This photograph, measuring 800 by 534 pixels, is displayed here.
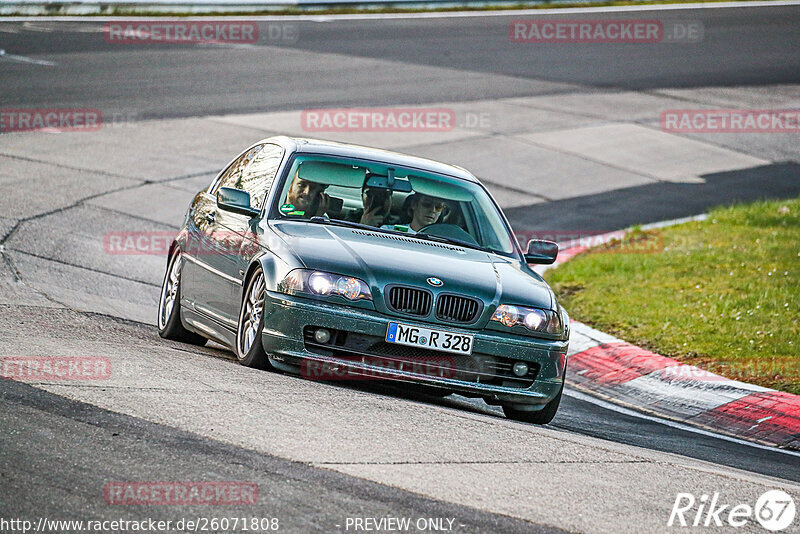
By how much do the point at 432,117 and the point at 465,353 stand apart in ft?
49.0

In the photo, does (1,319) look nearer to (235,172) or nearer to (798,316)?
(235,172)

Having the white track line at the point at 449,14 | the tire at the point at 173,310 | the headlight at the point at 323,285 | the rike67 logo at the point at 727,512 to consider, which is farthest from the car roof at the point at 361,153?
the white track line at the point at 449,14

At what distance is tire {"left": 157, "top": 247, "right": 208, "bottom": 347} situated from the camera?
30.5 feet

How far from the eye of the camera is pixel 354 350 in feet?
24.4

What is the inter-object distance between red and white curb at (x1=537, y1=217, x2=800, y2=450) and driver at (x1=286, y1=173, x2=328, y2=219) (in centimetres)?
282

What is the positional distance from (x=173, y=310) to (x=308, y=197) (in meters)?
1.54

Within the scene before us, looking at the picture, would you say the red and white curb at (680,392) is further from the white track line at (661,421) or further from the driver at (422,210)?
the driver at (422,210)

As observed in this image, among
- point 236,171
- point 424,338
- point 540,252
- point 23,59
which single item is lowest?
point 424,338

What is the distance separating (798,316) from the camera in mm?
11203

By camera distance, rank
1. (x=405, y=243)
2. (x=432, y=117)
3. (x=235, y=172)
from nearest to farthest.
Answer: (x=405, y=243) → (x=235, y=172) → (x=432, y=117)

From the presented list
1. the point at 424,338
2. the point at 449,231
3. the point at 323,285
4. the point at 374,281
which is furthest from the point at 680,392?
the point at 323,285

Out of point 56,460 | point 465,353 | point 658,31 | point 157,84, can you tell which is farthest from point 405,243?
point 658,31

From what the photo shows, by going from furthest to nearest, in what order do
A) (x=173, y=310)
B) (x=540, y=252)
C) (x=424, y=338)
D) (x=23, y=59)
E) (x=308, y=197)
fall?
(x=23, y=59)
(x=173, y=310)
(x=540, y=252)
(x=308, y=197)
(x=424, y=338)

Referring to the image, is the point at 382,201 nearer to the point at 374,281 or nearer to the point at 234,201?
the point at 234,201
